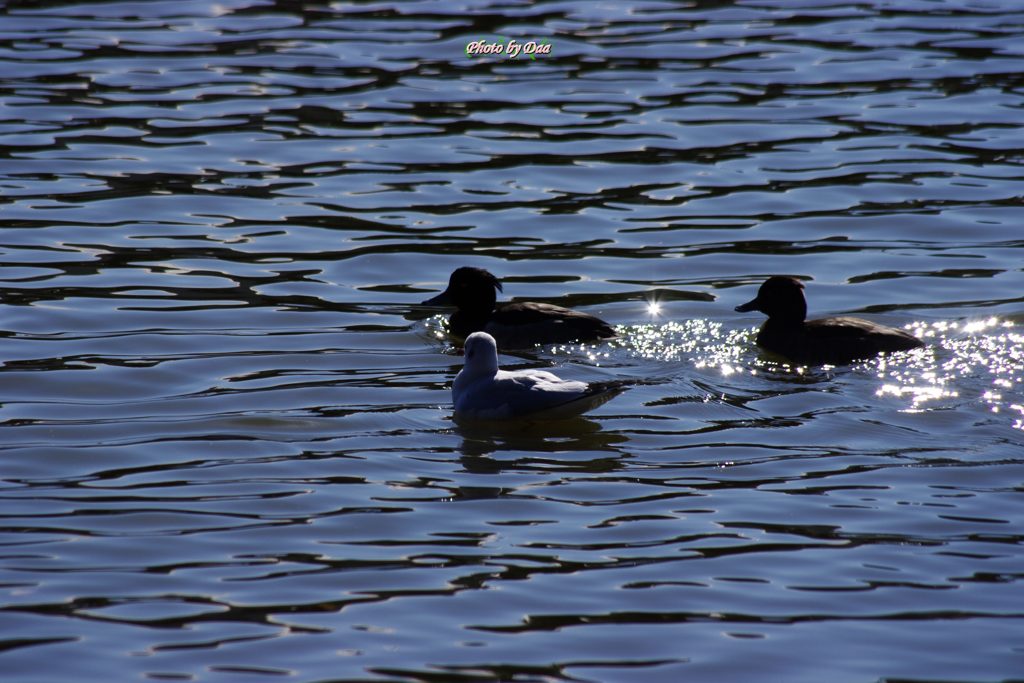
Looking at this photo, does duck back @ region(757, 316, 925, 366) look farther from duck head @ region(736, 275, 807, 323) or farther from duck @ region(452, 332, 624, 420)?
duck @ region(452, 332, 624, 420)

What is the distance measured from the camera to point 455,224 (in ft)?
51.9

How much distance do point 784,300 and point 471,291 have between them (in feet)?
8.68

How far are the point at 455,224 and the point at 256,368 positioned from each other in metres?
4.45

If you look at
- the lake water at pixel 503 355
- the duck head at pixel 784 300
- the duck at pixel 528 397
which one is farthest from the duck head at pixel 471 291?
the duck at pixel 528 397

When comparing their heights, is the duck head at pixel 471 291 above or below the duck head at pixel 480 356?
above

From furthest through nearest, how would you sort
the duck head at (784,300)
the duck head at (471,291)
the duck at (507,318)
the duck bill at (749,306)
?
the duck head at (471,291) < the duck bill at (749,306) < the duck at (507,318) < the duck head at (784,300)

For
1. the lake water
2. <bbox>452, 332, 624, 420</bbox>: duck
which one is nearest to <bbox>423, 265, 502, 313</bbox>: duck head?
the lake water

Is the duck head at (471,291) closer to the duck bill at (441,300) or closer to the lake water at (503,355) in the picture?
the duck bill at (441,300)

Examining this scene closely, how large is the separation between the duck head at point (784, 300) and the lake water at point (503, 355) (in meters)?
0.42

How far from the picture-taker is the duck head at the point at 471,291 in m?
13.2

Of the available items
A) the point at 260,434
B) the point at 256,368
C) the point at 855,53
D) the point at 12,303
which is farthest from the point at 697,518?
the point at 855,53

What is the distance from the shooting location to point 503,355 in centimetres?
1284

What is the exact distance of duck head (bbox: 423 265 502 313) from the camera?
13219 mm

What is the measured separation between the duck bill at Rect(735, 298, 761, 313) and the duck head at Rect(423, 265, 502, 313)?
2.07 m
